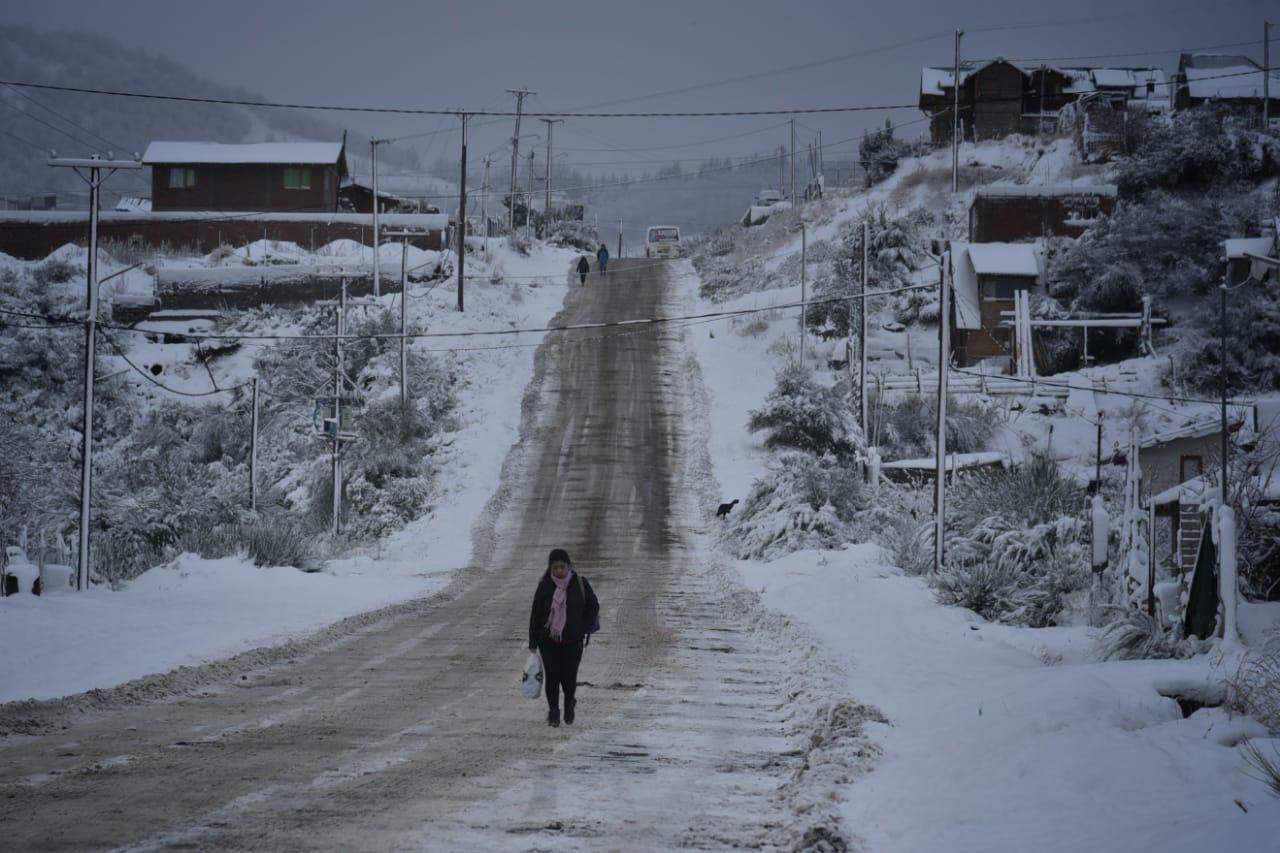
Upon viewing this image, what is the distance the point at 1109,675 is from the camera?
10703 mm

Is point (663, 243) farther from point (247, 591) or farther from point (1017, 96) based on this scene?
point (247, 591)

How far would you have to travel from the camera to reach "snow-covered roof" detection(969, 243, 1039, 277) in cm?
5241

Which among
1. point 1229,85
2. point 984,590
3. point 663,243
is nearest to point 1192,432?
point 984,590

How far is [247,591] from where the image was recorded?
22328 mm

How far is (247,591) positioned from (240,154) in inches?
2330

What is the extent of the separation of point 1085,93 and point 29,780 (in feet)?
279

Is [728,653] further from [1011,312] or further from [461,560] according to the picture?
[1011,312]

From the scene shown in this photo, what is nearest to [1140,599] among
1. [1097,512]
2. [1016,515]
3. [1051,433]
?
[1097,512]

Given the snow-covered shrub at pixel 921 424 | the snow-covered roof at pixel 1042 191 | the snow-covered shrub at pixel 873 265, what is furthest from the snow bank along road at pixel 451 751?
the snow-covered roof at pixel 1042 191

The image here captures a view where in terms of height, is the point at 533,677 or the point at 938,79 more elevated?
the point at 938,79

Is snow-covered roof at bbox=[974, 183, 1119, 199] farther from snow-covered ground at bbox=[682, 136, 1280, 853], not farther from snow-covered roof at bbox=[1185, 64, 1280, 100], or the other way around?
snow-covered ground at bbox=[682, 136, 1280, 853]

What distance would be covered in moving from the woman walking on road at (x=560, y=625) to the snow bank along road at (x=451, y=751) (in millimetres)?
351

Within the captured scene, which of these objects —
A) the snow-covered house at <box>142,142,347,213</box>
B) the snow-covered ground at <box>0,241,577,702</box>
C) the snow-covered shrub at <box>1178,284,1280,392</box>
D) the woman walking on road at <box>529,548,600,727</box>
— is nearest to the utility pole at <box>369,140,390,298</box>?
the snow-covered ground at <box>0,241,577,702</box>

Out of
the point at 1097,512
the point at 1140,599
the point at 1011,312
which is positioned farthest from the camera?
the point at 1011,312
